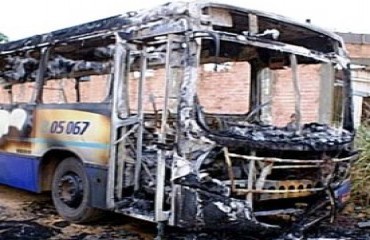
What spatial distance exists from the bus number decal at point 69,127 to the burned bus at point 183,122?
0.02 metres

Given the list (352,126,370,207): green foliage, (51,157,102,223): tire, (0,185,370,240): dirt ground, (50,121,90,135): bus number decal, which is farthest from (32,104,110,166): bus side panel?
(352,126,370,207): green foliage

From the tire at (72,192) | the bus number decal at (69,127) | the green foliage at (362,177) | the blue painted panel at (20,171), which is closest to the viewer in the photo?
the bus number decal at (69,127)

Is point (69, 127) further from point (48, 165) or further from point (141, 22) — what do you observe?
point (141, 22)

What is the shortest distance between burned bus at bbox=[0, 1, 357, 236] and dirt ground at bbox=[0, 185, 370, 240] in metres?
0.24

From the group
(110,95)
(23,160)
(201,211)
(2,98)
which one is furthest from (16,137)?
(201,211)

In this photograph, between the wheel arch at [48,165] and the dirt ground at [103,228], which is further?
the wheel arch at [48,165]

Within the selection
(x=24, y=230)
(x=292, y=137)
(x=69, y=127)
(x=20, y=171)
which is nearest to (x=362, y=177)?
(x=292, y=137)

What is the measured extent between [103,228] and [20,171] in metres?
1.74

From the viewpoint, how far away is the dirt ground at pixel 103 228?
630cm

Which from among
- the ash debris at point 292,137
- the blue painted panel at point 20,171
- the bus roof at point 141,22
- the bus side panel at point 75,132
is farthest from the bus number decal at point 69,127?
the ash debris at point 292,137

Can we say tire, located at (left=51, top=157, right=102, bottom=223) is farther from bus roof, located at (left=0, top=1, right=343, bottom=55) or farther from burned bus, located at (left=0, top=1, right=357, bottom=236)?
bus roof, located at (left=0, top=1, right=343, bottom=55)

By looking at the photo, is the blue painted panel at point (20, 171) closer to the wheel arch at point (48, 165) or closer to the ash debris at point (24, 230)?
the wheel arch at point (48, 165)

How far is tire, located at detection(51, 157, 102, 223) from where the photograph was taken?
6.74 meters

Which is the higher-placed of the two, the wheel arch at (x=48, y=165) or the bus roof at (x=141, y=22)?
the bus roof at (x=141, y=22)
